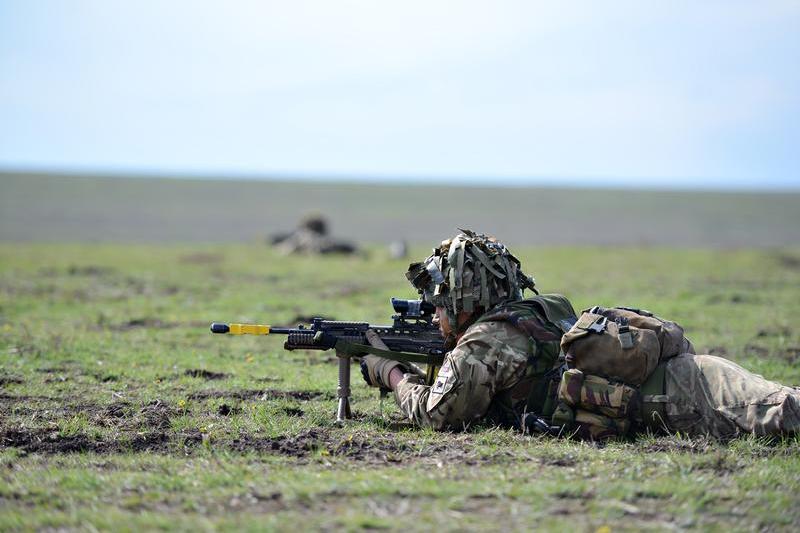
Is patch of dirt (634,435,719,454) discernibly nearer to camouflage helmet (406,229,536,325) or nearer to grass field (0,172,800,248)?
camouflage helmet (406,229,536,325)

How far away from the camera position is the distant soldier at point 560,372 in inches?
275

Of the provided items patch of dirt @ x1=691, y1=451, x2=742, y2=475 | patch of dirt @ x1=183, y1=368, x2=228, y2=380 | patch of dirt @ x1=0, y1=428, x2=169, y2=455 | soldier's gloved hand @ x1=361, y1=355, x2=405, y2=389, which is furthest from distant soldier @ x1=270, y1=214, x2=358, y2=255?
patch of dirt @ x1=691, y1=451, x2=742, y2=475

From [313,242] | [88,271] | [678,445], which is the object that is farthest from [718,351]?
[313,242]

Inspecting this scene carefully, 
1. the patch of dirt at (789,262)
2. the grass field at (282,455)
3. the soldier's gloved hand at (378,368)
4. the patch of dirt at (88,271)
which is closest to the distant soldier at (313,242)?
the patch of dirt at (88,271)

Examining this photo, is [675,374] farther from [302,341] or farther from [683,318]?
[683,318]

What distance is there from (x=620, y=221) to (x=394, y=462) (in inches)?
2632

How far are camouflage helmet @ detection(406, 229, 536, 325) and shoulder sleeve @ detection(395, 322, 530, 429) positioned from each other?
0.96 feet

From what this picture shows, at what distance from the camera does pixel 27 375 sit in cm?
1024

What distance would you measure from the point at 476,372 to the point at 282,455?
1.60m

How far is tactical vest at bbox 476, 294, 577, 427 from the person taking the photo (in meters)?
7.36

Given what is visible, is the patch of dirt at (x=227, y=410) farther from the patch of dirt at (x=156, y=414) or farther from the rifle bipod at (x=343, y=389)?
the rifle bipod at (x=343, y=389)

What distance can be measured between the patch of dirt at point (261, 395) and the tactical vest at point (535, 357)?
251cm

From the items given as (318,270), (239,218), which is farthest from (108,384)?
(239,218)

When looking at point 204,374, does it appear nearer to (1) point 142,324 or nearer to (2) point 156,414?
(2) point 156,414
